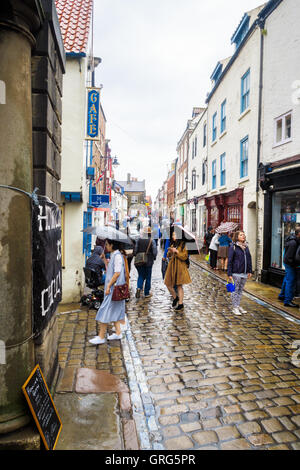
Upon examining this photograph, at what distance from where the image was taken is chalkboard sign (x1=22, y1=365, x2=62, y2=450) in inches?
102

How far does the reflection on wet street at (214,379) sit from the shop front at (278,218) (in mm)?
3465

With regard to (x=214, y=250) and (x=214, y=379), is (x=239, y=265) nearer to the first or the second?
(x=214, y=379)

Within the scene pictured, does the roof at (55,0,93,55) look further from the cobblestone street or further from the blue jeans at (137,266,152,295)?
the cobblestone street

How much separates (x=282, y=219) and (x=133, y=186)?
8179 cm

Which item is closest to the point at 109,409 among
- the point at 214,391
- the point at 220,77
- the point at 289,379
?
the point at 214,391

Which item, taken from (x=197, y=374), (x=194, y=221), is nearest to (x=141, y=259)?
(x=197, y=374)

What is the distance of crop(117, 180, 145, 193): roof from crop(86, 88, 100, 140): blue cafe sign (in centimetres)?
7956

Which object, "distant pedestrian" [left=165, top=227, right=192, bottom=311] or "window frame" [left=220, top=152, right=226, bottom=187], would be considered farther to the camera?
"window frame" [left=220, top=152, right=226, bottom=187]

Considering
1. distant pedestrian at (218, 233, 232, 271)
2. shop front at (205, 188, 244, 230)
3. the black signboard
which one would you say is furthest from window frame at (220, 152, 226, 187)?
the black signboard

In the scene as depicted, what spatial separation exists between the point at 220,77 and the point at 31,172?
16.0 m

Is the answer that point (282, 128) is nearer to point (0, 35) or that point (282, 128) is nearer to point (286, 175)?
point (286, 175)

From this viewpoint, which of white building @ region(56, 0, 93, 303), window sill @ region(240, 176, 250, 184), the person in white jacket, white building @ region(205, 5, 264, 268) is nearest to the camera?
white building @ region(56, 0, 93, 303)

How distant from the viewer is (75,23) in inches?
321

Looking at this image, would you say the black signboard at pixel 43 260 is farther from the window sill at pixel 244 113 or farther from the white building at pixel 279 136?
the window sill at pixel 244 113
